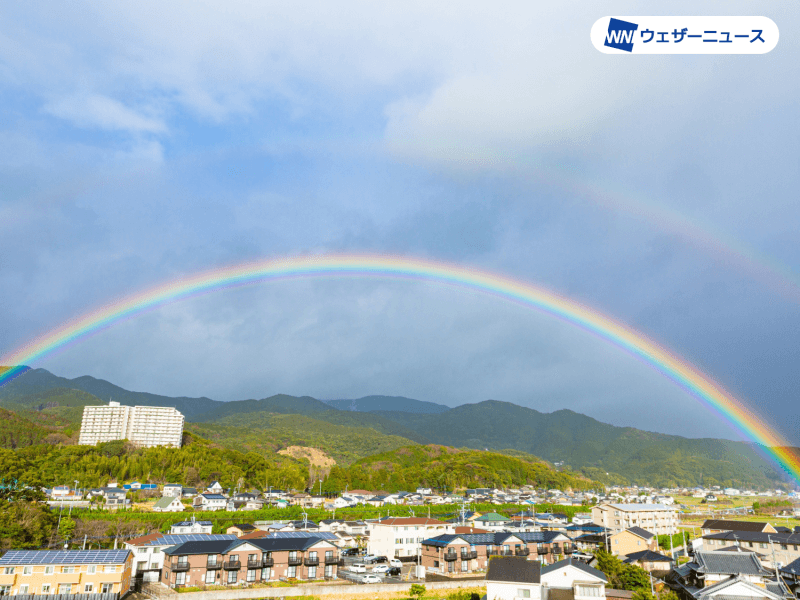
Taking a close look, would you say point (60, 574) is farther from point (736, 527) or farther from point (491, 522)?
point (736, 527)

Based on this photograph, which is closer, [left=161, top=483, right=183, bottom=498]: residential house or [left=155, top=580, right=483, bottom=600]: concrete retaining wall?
[left=155, top=580, right=483, bottom=600]: concrete retaining wall

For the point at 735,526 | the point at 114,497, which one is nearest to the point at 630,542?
the point at 735,526

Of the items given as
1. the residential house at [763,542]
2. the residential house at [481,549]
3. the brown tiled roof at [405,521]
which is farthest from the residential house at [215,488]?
the residential house at [763,542]

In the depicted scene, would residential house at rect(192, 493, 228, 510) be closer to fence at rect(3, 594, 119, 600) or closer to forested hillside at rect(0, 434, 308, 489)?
forested hillside at rect(0, 434, 308, 489)

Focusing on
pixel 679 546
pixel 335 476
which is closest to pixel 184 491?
pixel 335 476

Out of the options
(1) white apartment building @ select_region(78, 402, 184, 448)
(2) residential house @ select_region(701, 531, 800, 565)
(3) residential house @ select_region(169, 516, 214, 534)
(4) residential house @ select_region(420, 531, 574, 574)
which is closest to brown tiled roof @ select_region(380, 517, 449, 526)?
(4) residential house @ select_region(420, 531, 574, 574)
